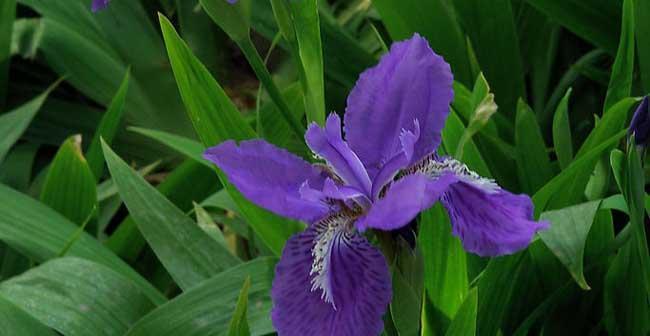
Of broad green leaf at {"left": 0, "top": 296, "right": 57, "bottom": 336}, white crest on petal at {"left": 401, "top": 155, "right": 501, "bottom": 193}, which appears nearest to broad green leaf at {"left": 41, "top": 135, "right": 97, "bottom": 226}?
broad green leaf at {"left": 0, "top": 296, "right": 57, "bottom": 336}

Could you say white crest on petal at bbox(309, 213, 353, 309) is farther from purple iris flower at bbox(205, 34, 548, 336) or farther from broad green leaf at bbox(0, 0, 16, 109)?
broad green leaf at bbox(0, 0, 16, 109)

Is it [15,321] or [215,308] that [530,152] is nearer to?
[215,308]

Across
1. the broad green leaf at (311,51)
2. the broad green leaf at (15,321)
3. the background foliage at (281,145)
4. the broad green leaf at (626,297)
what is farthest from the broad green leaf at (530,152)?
the broad green leaf at (15,321)

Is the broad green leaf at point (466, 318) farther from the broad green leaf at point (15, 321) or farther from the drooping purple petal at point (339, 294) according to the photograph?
the broad green leaf at point (15, 321)

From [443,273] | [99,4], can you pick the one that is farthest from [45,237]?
[443,273]

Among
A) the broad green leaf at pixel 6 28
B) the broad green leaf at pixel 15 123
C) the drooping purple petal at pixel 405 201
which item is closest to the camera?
the drooping purple petal at pixel 405 201

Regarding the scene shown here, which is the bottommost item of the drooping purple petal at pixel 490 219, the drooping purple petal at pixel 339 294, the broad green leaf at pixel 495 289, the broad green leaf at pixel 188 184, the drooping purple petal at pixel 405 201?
the broad green leaf at pixel 188 184

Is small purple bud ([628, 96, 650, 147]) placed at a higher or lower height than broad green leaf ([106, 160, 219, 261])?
higher
